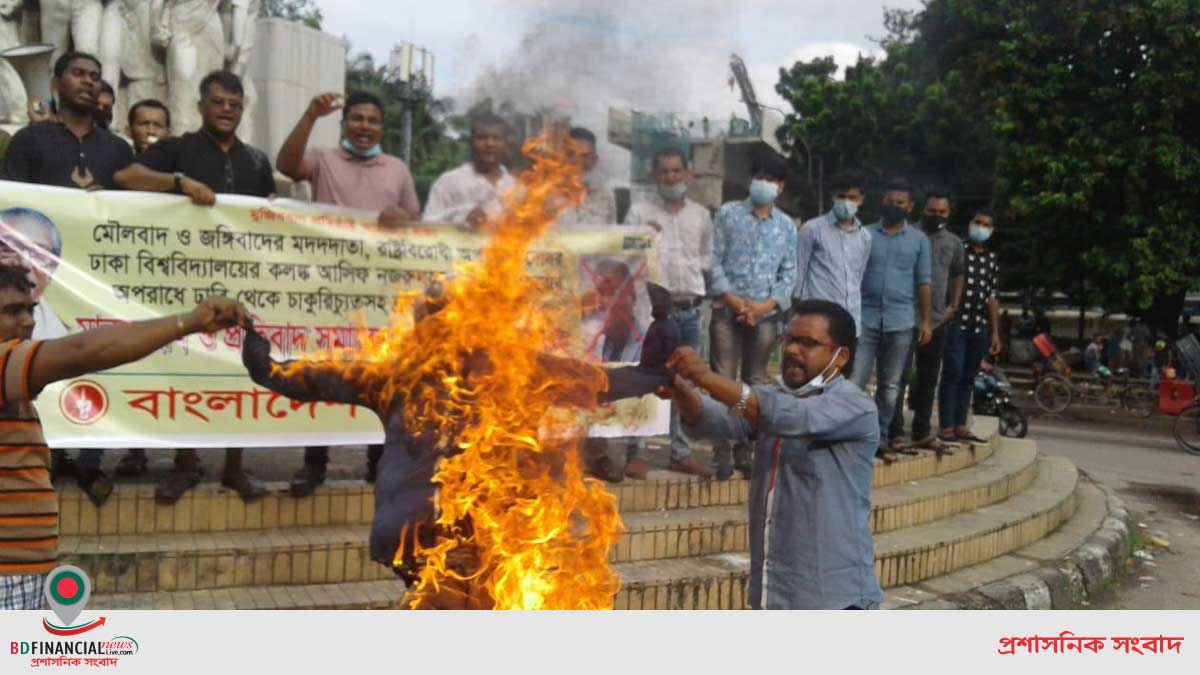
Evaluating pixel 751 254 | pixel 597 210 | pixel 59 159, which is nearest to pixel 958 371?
pixel 751 254

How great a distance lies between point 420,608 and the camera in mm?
3479

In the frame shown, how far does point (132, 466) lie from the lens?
4.84 metres

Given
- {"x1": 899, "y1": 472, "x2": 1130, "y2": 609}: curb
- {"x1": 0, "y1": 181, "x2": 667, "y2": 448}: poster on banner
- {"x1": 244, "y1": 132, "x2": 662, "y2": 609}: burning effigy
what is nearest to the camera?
{"x1": 244, "y1": 132, "x2": 662, "y2": 609}: burning effigy

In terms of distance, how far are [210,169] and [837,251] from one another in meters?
3.67

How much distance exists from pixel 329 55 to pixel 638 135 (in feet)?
18.1

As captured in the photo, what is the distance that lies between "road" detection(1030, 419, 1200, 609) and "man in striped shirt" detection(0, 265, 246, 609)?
5.53 metres

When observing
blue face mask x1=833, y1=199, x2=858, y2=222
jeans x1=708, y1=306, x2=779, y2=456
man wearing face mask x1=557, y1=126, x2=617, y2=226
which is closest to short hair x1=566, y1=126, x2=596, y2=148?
man wearing face mask x1=557, y1=126, x2=617, y2=226

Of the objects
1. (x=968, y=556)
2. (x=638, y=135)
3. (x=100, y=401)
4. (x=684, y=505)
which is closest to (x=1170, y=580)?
(x=968, y=556)

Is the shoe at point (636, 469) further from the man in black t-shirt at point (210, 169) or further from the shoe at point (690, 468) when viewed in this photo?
the man in black t-shirt at point (210, 169)

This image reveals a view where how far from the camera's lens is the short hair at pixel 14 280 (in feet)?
9.39

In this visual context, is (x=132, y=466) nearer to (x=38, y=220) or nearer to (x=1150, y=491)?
(x=38, y=220)

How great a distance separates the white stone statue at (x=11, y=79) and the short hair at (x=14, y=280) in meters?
5.79

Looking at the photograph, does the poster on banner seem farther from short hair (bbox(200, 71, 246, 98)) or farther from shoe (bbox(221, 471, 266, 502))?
short hair (bbox(200, 71, 246, 98))

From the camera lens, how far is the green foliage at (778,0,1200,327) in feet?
37.0
